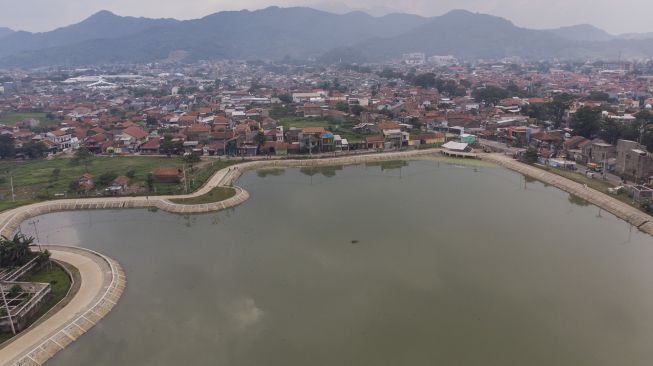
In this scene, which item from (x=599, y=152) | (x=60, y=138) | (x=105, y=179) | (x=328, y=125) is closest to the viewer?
(x=105, y=179)

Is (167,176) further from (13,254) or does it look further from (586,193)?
(586,193)

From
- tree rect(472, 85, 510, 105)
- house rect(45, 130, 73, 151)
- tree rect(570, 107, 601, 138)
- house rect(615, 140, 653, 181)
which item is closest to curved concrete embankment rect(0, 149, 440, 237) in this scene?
house rect(45, 130, 73, 151)

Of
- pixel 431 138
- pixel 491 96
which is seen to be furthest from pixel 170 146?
pixel 491 96

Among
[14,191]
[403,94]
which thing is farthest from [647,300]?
[403,94]

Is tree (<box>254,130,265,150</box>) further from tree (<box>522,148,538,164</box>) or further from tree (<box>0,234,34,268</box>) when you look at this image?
tree (<box>0,234,34,268</box>)

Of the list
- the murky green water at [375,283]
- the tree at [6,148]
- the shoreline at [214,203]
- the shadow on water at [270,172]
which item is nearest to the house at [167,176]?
the shoreline at [214,203]

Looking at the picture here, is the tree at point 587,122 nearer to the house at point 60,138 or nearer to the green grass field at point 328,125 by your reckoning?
the green grass field at point 328,125
